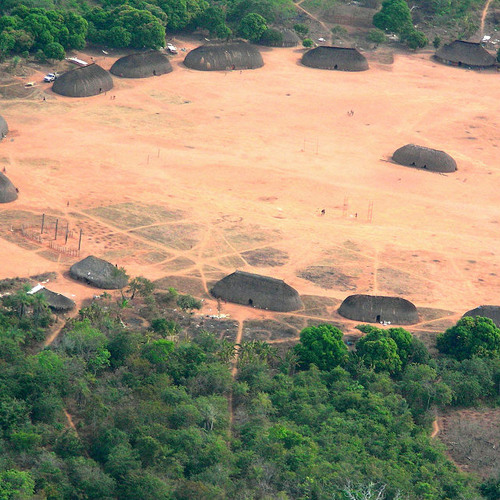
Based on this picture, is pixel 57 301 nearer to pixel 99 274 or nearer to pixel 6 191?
pixel 99 274

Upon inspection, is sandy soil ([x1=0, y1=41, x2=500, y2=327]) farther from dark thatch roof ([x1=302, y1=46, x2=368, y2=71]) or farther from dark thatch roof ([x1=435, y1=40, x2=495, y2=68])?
dark thatch roof ([x1=435, y1=40, x2=495, y2=68])

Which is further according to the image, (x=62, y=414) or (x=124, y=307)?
(x=124, y=307)

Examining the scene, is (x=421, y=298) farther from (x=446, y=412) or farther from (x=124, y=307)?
(x=124, y=307)

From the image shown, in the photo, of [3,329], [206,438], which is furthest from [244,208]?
[206,438]

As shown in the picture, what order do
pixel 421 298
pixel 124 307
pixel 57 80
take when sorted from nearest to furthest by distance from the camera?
pixel 124 307, pixel 421 298, pixel 57 80

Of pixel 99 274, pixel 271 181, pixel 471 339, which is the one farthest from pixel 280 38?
pixel 471 339

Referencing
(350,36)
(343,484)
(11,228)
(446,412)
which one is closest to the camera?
(343,484)
